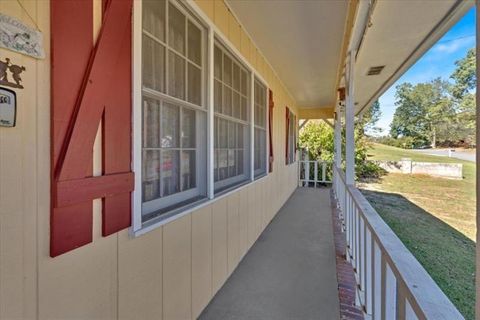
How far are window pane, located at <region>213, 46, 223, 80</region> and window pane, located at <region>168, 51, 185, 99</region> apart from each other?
0.67 metres

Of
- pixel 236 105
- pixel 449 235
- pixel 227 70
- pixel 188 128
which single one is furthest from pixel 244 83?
pixel 449 235

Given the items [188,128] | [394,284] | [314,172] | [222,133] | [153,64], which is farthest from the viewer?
[314,172]

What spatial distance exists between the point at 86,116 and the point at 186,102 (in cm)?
100

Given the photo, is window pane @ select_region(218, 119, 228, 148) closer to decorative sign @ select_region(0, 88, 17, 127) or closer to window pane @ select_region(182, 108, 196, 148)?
window pane @ select_region(182, 108, 196, 148)

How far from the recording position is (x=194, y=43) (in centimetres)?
218

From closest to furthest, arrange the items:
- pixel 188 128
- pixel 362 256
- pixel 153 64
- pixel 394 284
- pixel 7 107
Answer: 1. pixel 7 107
2. pixel 394 284
3. pixel 153 64
4. pixel 188 128
5. pixel 362 256

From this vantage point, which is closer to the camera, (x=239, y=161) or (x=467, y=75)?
(x=467, y=75)

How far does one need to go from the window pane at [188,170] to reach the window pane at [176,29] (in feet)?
2.58

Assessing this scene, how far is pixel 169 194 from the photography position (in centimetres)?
192

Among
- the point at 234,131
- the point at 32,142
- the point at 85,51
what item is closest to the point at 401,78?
the point at 234,131

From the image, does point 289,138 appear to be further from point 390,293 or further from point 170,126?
point 390,293

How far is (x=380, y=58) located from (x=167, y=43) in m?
2.58

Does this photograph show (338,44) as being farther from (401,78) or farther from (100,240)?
(100,240)

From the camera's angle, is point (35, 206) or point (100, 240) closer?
point (35, 206)
